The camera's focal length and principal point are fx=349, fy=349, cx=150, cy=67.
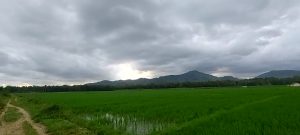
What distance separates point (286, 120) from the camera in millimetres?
14586

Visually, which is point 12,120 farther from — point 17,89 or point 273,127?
point 17,89

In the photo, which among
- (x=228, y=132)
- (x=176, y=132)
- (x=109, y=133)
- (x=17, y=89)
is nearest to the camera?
(x=228, y=132)

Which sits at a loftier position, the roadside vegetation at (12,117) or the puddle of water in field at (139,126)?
the roadside vegetation at (12,117)

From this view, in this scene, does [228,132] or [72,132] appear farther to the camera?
[72,132]

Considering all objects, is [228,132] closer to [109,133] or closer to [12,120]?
[109,133]

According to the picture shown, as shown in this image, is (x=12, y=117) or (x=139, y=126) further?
(x=12, y=117)

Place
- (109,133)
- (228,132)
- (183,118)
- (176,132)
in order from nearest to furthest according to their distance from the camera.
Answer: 1. (228,132)
2. (176,132)
3. (109,133)
4. (183,118)

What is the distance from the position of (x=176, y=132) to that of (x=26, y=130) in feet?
23.9

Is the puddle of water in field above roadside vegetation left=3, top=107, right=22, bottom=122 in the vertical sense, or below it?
below

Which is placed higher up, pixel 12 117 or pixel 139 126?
pixel 12 117

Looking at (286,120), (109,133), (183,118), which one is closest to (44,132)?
(109,133)

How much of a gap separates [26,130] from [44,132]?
1383mm

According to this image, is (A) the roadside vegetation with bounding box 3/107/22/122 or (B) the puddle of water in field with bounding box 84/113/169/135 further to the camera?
(A) the roadside vegetation with bounding box 3/107/22/122

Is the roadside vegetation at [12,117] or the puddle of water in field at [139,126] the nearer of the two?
the puddle of water in field at [139,126]
